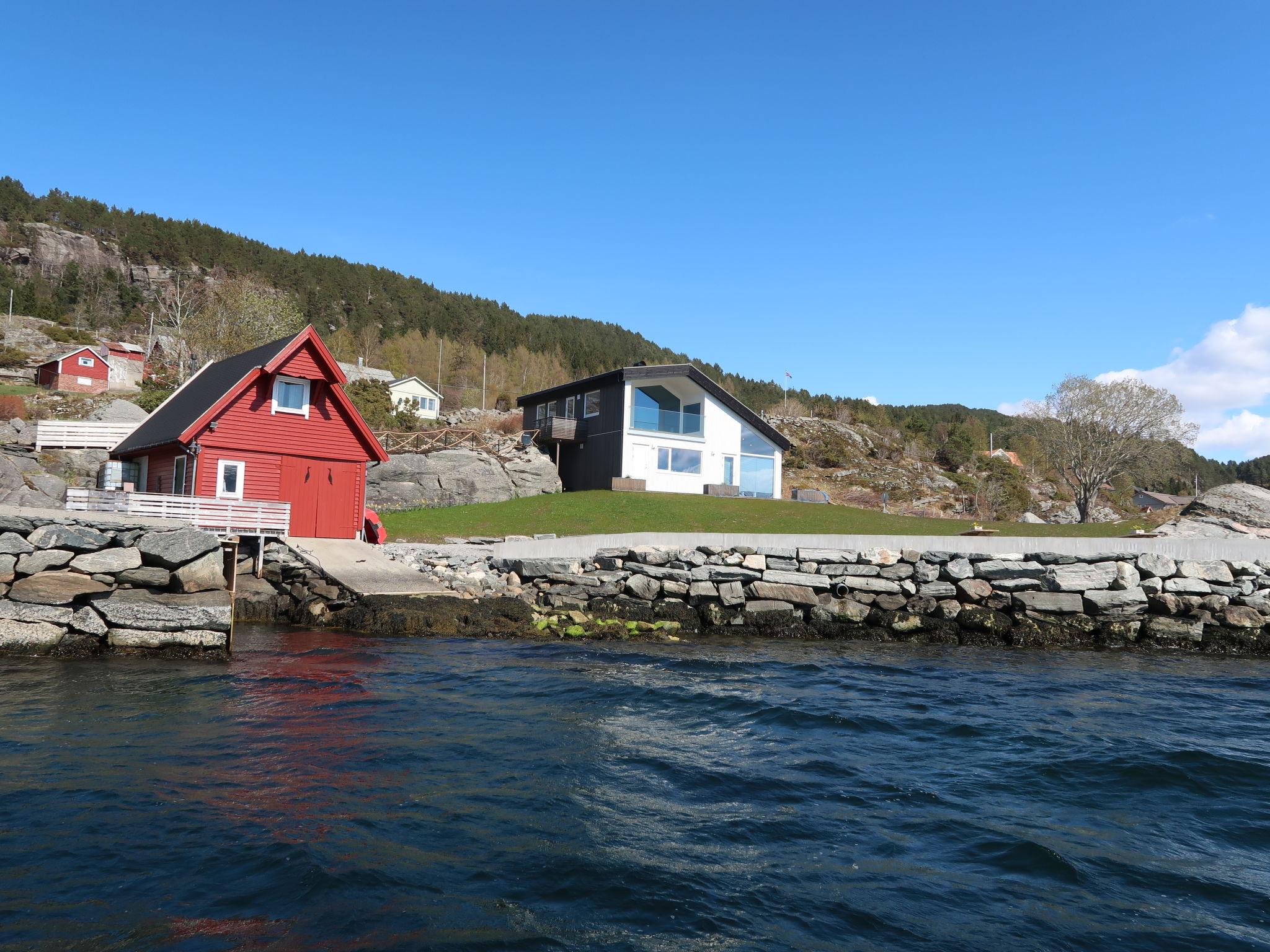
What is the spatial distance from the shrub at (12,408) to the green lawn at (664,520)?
2318 centimetres

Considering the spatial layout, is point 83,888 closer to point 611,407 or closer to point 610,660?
point 610,660

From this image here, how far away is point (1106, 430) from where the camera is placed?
47.8 metres

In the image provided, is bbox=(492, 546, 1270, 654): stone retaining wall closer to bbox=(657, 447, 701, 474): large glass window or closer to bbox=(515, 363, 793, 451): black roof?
bbox=(515, 363, 793, 451): black roof

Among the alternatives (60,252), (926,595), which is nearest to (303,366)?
(926,595)

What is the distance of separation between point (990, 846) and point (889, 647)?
11196 millimetres

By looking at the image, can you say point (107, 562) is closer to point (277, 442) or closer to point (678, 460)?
point (277, 442)

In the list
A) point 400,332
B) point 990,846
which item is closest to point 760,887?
point 990,846

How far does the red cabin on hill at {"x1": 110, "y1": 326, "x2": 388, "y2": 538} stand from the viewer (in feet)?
80.1

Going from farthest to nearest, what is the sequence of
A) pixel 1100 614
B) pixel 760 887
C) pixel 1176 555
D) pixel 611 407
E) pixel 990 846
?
pixel 611 407 → pixel 1176 555 → pixel 1100 614 → pixel 990 846 → pixel 760 887

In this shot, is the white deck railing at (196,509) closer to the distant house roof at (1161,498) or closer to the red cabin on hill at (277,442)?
the red cabin on hill at (277,442)

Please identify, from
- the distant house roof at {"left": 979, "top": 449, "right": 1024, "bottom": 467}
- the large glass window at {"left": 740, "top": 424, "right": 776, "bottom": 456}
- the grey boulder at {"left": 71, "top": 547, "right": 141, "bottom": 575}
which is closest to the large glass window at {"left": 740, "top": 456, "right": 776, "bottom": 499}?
the large glass window at {"left": 740, "top": 424, "right": 776, "bottom": 456}

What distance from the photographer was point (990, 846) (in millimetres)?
6168

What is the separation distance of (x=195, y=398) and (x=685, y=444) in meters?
22.5

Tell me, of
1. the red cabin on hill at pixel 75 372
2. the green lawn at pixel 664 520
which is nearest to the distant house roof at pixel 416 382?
the red cabin on hill at pixel 75 372
